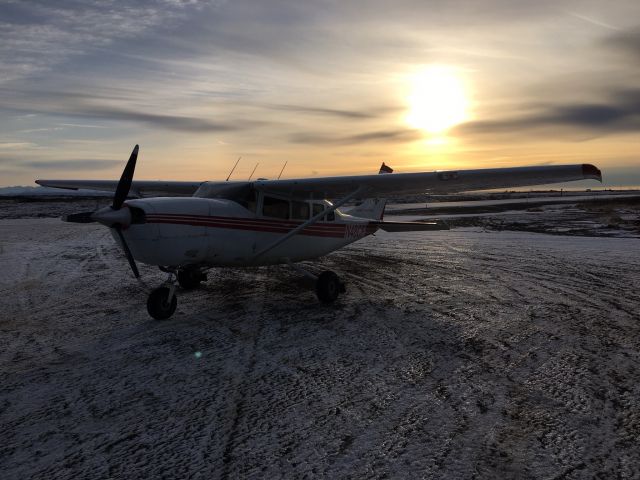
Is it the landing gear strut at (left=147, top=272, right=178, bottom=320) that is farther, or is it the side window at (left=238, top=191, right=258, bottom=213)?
the side window at (left=238, top=191, right=258, bottom=213)

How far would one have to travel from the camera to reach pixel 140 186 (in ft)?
39.0

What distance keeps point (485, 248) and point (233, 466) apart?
43.7 ft

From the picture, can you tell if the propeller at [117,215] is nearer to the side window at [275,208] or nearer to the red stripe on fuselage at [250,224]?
the red stripe on fuselage at [250,224]

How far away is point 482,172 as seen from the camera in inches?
302

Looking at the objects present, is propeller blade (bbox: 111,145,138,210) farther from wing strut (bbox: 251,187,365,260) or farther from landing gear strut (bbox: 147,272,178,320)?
wing strut (bbox: 251,187,365,260)

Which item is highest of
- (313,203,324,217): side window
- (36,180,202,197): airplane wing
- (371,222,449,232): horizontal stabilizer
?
(36,180,202,197): airplane wing

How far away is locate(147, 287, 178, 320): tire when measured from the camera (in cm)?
690

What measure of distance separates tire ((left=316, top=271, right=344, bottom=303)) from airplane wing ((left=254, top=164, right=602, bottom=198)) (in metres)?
1.68

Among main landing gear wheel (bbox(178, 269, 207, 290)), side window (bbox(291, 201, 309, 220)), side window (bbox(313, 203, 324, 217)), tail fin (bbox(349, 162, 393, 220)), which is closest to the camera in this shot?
side window (bbox(291, 201, 309, 220))

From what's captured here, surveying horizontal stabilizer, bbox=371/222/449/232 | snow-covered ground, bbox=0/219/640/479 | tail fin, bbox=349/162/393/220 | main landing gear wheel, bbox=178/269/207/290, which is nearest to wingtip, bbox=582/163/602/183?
snow-covered ground, bbox=0/219/640/479

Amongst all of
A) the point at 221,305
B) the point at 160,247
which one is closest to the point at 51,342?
the point at 160,247

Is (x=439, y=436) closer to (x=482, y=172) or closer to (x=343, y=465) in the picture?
(x=343, y=465)

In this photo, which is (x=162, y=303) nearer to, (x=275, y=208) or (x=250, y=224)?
(x=250, y=224)

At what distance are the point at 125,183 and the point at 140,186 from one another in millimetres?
5707
